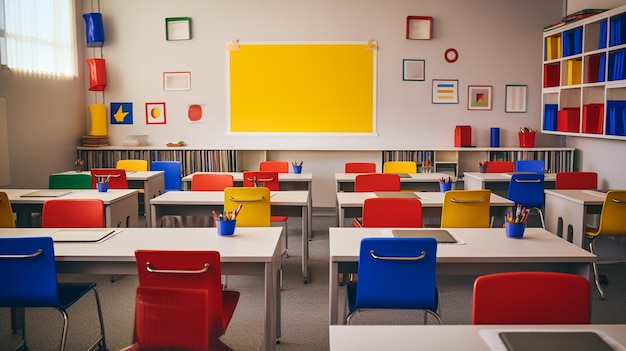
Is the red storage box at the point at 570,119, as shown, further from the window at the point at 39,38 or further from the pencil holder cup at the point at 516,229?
the window at the point at 39,38

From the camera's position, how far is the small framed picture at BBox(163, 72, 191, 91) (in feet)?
29.8

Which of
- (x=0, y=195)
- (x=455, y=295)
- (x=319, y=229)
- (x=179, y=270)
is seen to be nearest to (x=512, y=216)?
(x=455, y=295)

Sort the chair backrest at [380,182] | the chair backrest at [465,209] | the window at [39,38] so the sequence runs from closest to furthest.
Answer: the chair backrest at [465,209] < the chair backrest at [380,182] < the window at [39,38]

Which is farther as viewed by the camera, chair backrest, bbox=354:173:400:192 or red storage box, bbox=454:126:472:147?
red storage box, bbox=454:126:472:147

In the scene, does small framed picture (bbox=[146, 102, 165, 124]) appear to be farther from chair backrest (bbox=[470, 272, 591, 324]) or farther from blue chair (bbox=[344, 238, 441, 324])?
chair backrest (bbox=[470, 272, 591, 324])

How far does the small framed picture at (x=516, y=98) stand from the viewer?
8.94m

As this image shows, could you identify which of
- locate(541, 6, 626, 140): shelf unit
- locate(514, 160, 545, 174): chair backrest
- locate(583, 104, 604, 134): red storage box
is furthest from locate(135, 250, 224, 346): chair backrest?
locate(583, 104, 604, 134): red storage box

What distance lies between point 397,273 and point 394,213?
4.02ft

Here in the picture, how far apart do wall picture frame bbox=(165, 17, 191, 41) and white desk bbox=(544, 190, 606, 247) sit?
227 inches

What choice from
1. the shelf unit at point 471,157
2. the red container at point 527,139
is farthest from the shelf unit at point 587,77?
the shelf unit at point 471,157

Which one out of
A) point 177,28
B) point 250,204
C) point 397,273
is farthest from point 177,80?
point 397,273

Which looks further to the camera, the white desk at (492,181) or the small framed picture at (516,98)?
the small framed picture at (516,98)

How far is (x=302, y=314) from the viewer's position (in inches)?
179

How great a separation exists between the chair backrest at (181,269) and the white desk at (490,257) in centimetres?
65
